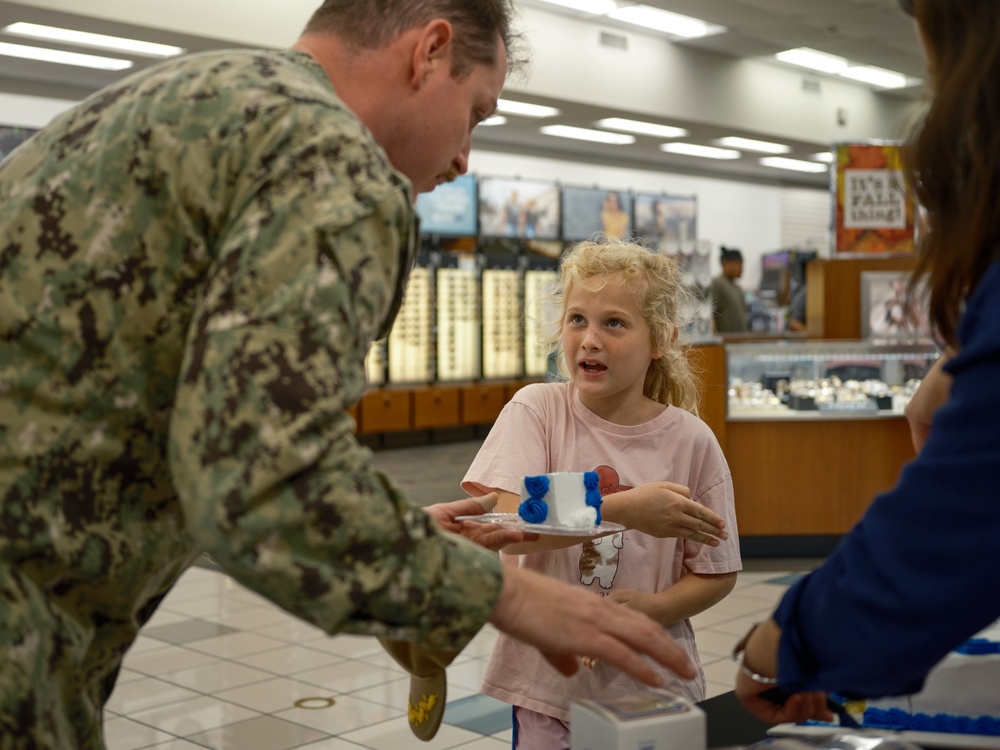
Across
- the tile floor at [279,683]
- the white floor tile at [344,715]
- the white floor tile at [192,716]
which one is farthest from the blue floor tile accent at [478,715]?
the white floor tile at [192,716]

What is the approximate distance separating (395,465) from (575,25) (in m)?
4.83

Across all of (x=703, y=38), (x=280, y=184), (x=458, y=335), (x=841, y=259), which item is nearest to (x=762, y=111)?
(x=703, y=38)

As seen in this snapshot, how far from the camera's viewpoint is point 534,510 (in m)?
1.84

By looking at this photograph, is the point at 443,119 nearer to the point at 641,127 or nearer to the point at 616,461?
the point at 616,461

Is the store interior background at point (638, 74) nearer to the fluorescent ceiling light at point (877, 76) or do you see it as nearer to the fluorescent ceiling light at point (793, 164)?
the fluorescent ceiling light at point (877, 76)

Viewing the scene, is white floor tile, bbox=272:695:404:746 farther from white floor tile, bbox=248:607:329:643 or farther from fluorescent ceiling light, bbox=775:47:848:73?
fluorescent ceiling light, bbox=775:47:848:73

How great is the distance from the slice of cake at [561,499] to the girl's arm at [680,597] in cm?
21

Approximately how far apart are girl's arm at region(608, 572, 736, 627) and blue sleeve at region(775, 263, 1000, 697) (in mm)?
876

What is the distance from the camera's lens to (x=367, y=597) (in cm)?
103

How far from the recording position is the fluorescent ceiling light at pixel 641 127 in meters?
12.7

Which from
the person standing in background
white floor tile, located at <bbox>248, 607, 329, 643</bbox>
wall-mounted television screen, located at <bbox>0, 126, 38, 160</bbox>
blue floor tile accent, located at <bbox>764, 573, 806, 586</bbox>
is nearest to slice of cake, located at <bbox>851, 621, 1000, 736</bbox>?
white floor tile, located at <bbox>248, 607, 329, 643</bbox>

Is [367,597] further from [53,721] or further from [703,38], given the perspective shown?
[703,38]

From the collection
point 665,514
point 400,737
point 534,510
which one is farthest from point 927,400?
point 400,737

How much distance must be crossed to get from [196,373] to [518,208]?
1333 cm
